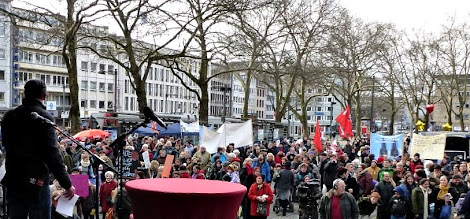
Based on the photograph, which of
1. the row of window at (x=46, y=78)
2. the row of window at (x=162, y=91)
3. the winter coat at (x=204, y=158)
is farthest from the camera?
the row of window at (x=162, y=91)

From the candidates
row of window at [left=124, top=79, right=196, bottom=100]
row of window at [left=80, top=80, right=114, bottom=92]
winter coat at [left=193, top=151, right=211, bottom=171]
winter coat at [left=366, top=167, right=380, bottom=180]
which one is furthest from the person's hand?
row of window at [left=124, top=79, right=196, bottom=100]

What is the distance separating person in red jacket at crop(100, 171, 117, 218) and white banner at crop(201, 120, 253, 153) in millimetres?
8373

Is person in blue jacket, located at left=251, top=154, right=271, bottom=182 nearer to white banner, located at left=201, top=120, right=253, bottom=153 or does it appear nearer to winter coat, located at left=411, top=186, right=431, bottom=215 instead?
white banner, located at left=201, top=120, right=253, bottom=153

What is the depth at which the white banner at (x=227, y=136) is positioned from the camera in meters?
19.5

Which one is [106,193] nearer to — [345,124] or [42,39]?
[345,124]

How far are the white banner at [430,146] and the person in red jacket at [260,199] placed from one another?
357 inches

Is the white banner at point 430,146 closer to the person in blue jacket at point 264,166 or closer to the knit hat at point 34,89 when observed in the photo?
the person in blue jacket at point 264,166

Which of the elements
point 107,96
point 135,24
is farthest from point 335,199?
point 107,96

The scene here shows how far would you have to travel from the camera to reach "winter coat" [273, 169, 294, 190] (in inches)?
571

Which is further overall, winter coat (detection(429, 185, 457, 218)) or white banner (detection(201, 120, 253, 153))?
white banner (detection(201, 120, 253, 153))

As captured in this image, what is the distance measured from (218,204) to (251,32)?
28.4 meters

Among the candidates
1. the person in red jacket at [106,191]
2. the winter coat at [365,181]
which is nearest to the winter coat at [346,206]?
the winter coat at [365,181]

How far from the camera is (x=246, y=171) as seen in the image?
13.2 metres

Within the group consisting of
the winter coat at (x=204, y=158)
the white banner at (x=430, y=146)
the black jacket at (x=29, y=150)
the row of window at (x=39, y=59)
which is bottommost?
the winter coat at (x=204, y=158)
